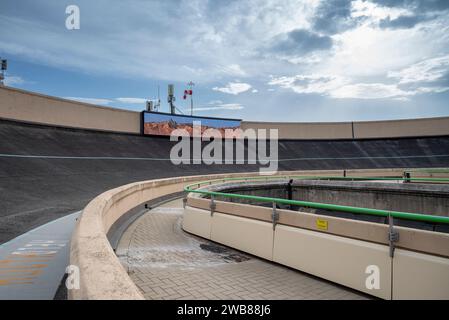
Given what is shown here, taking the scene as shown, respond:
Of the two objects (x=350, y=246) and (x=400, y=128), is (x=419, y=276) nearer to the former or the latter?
(x=350, y=246)

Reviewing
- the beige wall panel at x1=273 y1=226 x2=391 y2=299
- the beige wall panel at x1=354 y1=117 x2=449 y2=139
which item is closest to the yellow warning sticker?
the beige wall panel at x1=273 y1=226 x2=391 y2=299

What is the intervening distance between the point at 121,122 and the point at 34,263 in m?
28.2

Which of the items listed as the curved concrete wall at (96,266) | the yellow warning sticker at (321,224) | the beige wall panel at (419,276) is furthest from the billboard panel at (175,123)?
the beige wall panel at (419,276)

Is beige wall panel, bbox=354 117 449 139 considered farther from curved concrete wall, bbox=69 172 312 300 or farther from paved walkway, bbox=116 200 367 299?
curved concrete wall, bbox=69 172 312 300

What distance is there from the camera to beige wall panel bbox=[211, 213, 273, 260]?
6.02 m

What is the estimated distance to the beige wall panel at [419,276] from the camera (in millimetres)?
3646

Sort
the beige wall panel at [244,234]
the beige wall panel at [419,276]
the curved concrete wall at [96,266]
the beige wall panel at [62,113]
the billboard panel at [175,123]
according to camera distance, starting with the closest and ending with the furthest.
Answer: the curved concrete wall at [96,266], the beige wall panel at [419,276], the beige wall panel at [244,234], the beige wall panel at [62,113], the billboard panel at [175,123]

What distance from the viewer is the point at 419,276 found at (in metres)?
3.82

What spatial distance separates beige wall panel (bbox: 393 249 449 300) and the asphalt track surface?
292 inches

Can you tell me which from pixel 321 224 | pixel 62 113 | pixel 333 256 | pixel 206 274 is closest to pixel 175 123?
pixel 62 113

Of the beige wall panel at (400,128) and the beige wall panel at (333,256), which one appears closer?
the beige wall panel at (333,256)

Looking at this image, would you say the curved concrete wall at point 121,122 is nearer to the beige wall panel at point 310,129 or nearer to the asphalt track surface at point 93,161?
the beige wall panel at point 310,129

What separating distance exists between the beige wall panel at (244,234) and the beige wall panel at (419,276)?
2.37 meters

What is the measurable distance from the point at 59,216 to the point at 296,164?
1175 inches
